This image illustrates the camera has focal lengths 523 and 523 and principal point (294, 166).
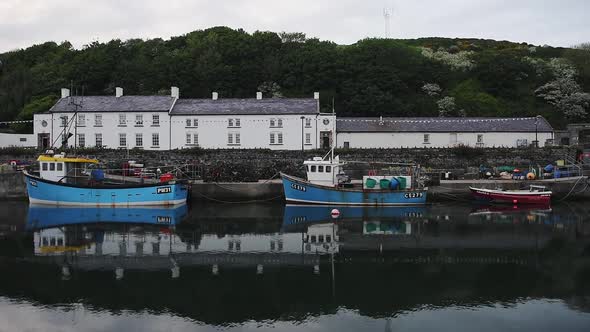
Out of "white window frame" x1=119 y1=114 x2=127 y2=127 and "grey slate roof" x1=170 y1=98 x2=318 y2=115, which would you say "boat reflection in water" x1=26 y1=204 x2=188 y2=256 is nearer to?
"grey slate roof" x1=170 y1=98 x2=318 y2=115

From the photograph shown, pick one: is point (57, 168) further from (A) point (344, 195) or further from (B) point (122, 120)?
(A) point (344, 195)

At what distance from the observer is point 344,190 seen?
28.2 m

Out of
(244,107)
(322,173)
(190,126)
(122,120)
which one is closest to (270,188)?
(322,173)

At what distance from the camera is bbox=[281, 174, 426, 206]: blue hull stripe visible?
2831 centimetres

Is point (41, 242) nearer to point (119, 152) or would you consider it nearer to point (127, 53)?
point (119, 152)

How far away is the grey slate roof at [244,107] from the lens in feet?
126

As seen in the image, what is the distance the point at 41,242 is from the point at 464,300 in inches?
593

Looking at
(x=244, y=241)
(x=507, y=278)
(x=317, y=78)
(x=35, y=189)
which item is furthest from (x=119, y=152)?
(x=507, y=278)

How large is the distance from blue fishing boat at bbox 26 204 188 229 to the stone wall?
24.8 feet

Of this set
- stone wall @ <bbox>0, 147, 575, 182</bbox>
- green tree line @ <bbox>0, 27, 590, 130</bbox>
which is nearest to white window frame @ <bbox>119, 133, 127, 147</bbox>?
stone wall @ <bbox>0, 147, 575, 182</bbox>

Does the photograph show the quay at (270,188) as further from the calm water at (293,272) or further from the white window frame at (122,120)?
the white window frame at (122,120)

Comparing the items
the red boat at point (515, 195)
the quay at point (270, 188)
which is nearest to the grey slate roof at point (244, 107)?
the quay at point (270, 188)

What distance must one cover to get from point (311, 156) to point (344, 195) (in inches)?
315

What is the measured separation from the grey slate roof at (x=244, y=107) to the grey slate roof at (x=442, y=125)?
304cm
